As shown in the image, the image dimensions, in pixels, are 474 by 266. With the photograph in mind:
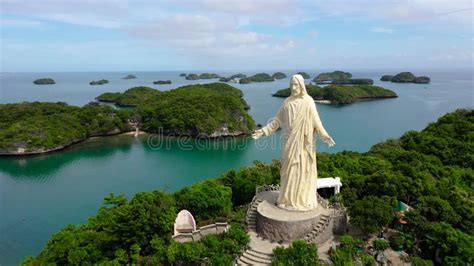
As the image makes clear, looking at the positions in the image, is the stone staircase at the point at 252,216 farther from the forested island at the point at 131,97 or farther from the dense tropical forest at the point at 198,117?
the forested island at the point at 131,97

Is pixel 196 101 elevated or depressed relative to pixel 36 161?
elevated

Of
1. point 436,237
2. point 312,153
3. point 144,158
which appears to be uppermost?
point 312,153

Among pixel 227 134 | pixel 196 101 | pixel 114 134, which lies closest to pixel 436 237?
pixel 227 134

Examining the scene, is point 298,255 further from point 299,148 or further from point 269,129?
point 269,129

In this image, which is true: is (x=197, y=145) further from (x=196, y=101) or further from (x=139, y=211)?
(x=139, y=211)

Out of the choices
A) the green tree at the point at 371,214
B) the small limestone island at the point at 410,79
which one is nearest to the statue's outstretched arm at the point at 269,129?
the green tree at the point at 371,214

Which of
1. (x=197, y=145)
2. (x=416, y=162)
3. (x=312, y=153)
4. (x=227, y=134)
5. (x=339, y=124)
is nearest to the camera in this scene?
(x=312, y=153)

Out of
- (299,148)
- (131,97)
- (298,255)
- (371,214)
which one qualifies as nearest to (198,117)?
(299,148)
